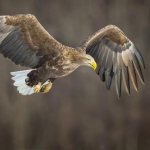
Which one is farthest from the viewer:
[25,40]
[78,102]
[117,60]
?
[78,102]

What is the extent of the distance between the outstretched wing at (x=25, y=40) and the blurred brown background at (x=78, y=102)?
0.62 meters

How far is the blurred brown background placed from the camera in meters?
3.51

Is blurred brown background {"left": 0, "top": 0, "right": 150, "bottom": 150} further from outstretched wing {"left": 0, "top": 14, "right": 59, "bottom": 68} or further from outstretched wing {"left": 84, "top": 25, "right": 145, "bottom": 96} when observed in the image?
outstretched wing {"left": 0, "top": 14, "right": 59, "bottom": 68}

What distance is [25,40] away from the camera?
2.82 meters

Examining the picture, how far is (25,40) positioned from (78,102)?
0.86 m

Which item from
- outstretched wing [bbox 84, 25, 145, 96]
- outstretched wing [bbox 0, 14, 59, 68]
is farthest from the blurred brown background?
outstretched wing [bbox 0, 14, 59, 68]

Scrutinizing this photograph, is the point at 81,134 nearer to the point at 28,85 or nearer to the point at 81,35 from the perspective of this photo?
the point at 81,35

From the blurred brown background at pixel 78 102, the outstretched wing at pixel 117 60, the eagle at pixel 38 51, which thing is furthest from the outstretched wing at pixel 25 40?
the blurred brown background at pixel 78 102

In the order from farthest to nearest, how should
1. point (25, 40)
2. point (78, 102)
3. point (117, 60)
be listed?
point (78, 102) → point (117, 60) → point (25, 40)

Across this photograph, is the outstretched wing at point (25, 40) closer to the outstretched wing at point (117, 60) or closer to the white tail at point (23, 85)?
the white tail at point (23, 85)

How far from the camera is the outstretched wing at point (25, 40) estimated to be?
2.74 meters

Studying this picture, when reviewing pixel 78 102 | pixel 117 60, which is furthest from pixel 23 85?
pixel 78 102

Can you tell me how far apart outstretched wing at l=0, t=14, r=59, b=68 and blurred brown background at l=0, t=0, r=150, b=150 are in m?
0.62

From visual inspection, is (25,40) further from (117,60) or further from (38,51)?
(117,60)
